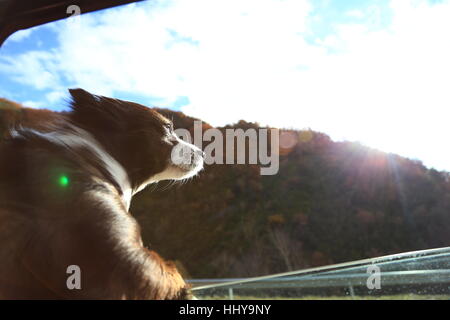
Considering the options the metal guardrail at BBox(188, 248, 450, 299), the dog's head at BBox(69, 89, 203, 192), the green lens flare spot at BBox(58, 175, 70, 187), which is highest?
the dog's head at BBox(69, 89, 203, 192)

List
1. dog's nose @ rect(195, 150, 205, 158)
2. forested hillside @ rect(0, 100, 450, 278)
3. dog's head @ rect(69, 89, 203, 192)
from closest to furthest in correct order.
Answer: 1. dog's head @ rect(69, 89, 203, 192)
2. dog's nose @ rect(195, 150, 205, 158)
3. forested hillside @ rect(0, 100, 450, 278)

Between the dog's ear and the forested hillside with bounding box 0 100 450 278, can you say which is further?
the forested hillside with bounding box 0 100 450 278

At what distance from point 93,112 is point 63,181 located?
252 millimetres

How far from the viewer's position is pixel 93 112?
0.81 m

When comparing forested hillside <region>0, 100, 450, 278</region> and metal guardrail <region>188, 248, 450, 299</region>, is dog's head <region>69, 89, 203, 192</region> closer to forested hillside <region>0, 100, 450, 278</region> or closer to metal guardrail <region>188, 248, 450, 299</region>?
metal guardrail <region>188, 248, 450, 299</region>

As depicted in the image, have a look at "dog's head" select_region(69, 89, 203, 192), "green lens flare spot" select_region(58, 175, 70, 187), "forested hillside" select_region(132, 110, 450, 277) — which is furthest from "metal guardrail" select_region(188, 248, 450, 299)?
"forested hillside" select_region(132, 110, 450, 277)

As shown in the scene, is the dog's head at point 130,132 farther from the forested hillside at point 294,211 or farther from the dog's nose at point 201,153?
the forested hillside at point 294,211

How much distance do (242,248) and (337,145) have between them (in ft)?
3.07

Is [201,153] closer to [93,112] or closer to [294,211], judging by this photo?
[93,112]

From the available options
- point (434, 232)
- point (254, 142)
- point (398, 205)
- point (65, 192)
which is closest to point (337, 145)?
point (398, 205)

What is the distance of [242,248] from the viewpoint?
235cm

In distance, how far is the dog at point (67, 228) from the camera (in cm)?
54

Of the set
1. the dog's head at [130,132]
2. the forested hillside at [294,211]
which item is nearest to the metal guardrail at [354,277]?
the dog's head at [130,132]

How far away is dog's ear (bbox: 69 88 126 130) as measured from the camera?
2.65 feet
